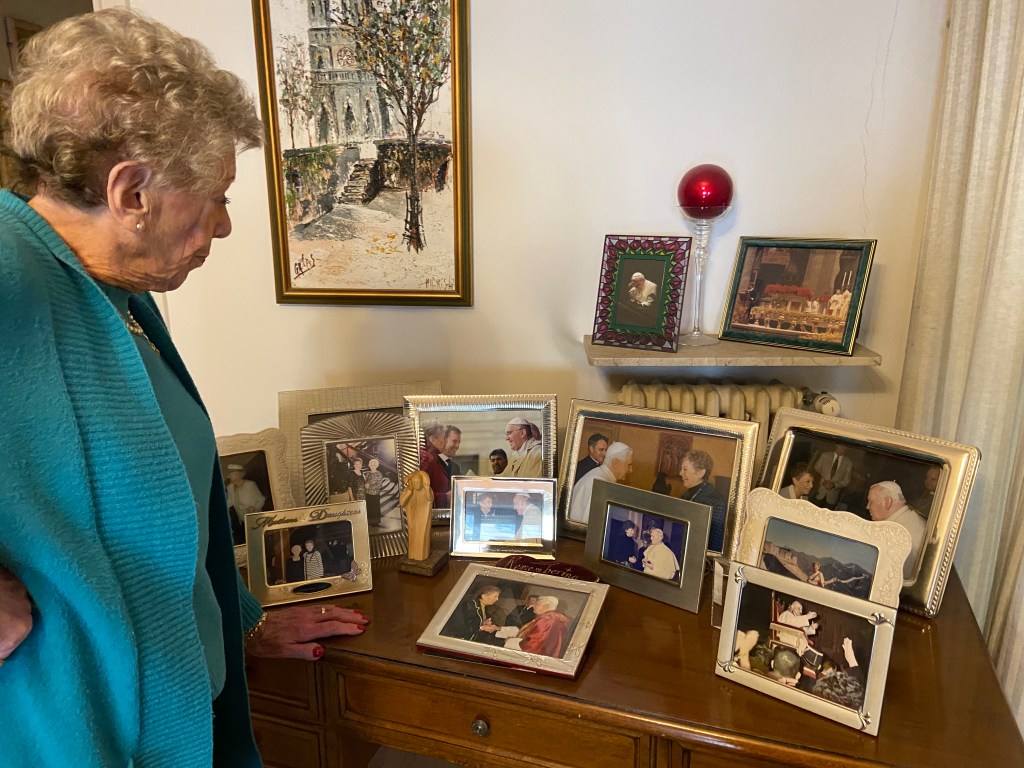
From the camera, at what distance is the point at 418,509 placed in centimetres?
132

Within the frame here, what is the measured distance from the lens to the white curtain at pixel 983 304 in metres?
1.03

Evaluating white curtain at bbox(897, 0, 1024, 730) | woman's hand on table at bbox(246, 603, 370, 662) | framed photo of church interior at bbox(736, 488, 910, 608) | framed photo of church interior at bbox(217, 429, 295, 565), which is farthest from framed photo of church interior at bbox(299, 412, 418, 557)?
white curtain at bbox(897, 0, 1024, 730)

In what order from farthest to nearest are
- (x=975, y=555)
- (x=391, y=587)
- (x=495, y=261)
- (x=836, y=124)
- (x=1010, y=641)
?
1. (x=495, y=261)
2. (x=836, y=124)
3. (x=391, y=587)
4. (x=975, y=555)
5. (x=1010, y=641)

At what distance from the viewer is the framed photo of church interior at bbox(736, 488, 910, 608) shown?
101 cm

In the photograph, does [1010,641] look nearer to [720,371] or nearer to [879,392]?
[879,392]

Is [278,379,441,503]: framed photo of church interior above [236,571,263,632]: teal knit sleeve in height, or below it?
above

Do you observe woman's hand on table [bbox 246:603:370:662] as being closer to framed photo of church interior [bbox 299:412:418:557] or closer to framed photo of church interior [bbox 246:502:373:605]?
framed photo of church interior [bbox 246:502:373:605]

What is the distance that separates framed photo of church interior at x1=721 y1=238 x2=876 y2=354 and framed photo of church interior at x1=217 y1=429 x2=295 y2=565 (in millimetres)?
994

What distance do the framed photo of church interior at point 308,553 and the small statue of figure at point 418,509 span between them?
0.09 m

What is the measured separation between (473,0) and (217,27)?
0.65 m

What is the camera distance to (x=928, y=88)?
1.36 meters

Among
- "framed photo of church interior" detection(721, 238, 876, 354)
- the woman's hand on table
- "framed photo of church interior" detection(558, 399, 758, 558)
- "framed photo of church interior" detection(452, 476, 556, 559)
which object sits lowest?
the woman's hand on table

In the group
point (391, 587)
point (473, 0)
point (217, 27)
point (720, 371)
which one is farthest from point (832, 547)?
point (217, 27)

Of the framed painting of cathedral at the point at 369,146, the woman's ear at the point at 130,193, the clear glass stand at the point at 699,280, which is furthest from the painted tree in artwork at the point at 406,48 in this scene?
the woman's ear at the point at 130,193
